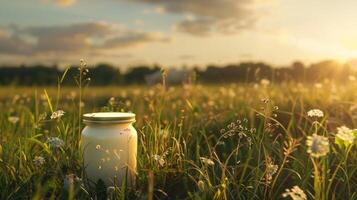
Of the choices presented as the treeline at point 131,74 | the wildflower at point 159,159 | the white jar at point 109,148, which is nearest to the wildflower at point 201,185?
the wildflower at point 159,159

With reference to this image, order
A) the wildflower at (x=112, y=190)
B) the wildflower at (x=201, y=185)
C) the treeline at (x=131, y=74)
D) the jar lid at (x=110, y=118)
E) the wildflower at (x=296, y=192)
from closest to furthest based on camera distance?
the wildflower at (x=296, y=192)
the wildflower at (x=201, y=185)
the wildflower at (x=112, y=190)
the jar lid at (x=110, y=118)
the treeline at (x=131, y=74)

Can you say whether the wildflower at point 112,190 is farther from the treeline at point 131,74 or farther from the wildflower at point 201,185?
the treeline at point 131,74

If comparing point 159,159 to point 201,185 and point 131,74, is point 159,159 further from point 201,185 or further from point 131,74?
point 131,74

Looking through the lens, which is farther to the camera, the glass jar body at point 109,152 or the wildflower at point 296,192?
the glass jar body at point 109,152

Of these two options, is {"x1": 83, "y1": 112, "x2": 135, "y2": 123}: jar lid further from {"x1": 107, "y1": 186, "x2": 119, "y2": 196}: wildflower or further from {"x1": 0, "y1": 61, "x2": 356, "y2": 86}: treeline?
{"x1": 0, "y1": 61, "x2": 356, "y2": 86}: treeline

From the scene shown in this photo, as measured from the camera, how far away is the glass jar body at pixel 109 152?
3492 mm

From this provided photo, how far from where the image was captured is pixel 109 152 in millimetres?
3512

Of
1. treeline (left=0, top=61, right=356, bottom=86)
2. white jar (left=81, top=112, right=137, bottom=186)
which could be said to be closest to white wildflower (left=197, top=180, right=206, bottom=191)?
white jar (left=81, top=112, right=137, bottom=186)

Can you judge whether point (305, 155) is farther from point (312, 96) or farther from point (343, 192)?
point (312, 96)

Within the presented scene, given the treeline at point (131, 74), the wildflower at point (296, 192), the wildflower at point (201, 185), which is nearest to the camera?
the wildflower at point (296, 192)

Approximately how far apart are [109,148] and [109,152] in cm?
3

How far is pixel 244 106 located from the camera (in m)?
6.68

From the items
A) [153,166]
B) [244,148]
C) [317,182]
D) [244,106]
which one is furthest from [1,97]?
[317,182]

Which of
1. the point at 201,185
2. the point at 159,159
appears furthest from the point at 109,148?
the point at 201,185
